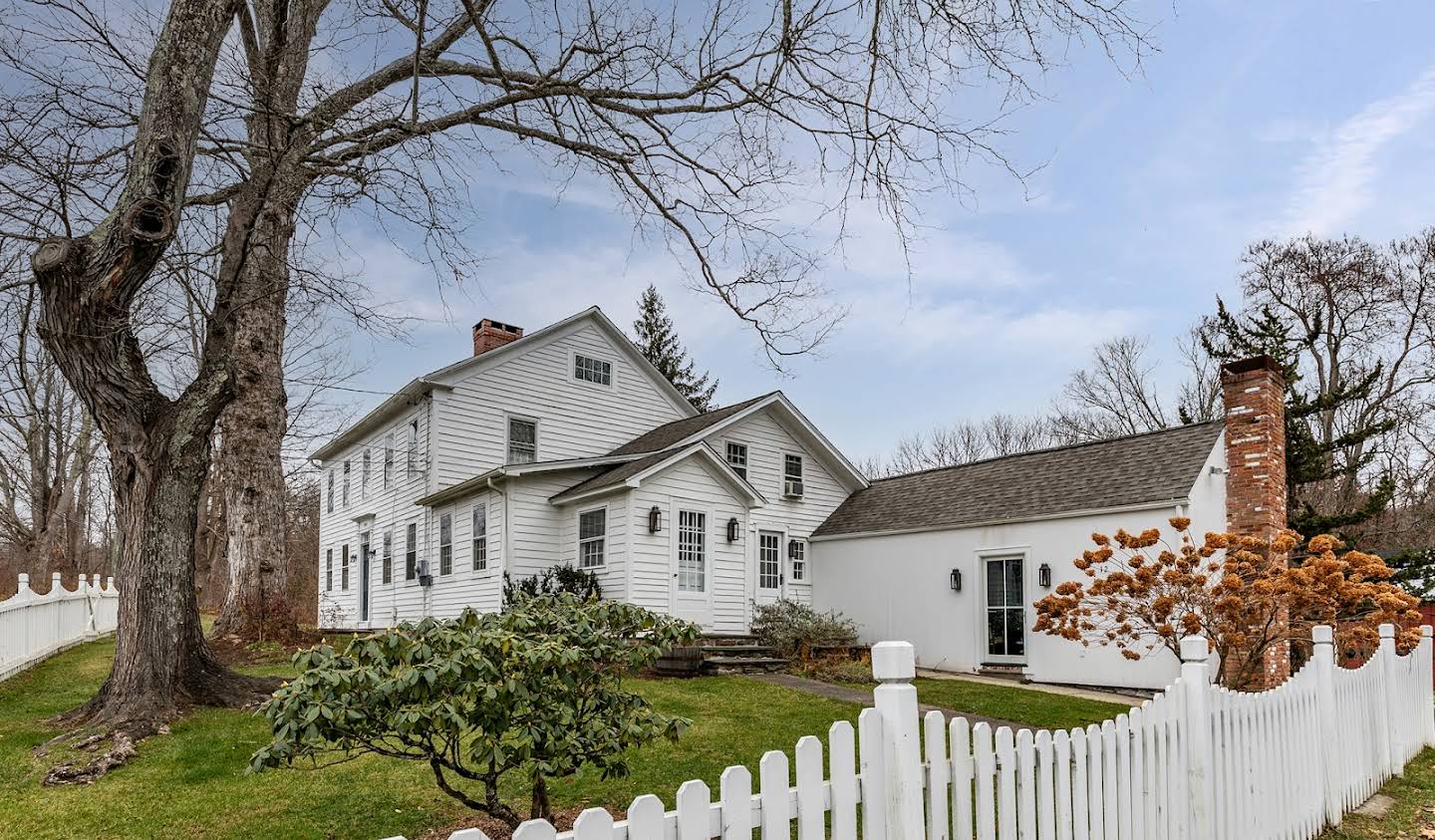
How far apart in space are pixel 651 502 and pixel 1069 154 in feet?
35.2

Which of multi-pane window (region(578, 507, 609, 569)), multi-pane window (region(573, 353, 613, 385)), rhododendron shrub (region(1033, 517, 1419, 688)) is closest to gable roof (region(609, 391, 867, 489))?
multi-pane window (region(573, 353, 613, 385))

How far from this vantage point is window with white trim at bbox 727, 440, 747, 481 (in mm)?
19053

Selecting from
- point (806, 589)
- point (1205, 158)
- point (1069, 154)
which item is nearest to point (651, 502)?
point (806, 589)

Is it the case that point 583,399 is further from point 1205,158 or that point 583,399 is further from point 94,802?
point 94,802

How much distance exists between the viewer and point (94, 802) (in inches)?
225

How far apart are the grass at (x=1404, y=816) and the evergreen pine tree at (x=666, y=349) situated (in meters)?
29.1

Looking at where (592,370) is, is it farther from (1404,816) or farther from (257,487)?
(1404,816)

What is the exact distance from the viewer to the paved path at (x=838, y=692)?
1008cm

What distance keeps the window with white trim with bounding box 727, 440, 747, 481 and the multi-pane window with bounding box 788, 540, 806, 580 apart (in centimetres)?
177

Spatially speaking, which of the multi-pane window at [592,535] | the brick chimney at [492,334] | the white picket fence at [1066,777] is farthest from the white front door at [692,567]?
the white picket fence at [1066,777]

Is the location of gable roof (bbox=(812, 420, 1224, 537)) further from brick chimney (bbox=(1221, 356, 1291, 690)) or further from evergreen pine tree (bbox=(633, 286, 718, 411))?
evergreen pine tree (bbox=(633, 286, 718, 411))

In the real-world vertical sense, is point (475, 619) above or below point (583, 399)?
below

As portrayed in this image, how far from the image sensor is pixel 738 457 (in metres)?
19.2

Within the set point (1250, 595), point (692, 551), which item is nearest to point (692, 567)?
point (692, 551)
